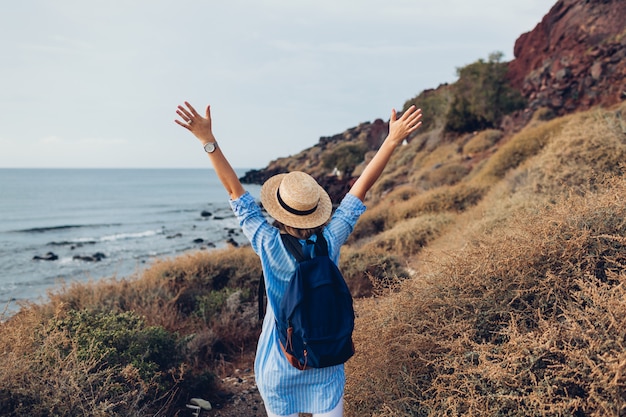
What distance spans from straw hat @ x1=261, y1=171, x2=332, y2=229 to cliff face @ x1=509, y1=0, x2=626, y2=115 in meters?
17.4

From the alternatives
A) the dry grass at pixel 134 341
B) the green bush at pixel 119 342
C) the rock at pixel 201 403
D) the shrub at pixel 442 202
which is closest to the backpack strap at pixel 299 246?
the dry grass at pixel 134 341

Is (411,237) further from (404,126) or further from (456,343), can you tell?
(404,126)

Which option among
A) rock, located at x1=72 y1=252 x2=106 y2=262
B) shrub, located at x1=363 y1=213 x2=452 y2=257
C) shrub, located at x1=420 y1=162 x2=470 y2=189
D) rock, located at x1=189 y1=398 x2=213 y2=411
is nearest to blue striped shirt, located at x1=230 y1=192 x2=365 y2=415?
rock, located at x1=189 y1=398 x2=213 y2=411

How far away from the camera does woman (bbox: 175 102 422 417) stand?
8.29 ft

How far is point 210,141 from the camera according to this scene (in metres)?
2.72

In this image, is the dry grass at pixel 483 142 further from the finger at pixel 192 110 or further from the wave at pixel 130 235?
A: the finger at pixel 192 110

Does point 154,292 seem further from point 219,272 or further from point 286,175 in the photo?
point 286,175

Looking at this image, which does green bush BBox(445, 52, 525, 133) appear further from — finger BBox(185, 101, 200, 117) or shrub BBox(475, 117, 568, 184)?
finger BBox(185, 101, 200, 117)

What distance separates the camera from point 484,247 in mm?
3930

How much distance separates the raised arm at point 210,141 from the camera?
266 centimetres

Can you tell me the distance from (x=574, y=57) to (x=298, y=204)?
96.3 ft

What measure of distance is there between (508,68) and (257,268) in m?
33.4

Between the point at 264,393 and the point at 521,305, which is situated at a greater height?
the point at 264,393

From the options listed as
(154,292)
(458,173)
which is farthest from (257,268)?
(458,173)
